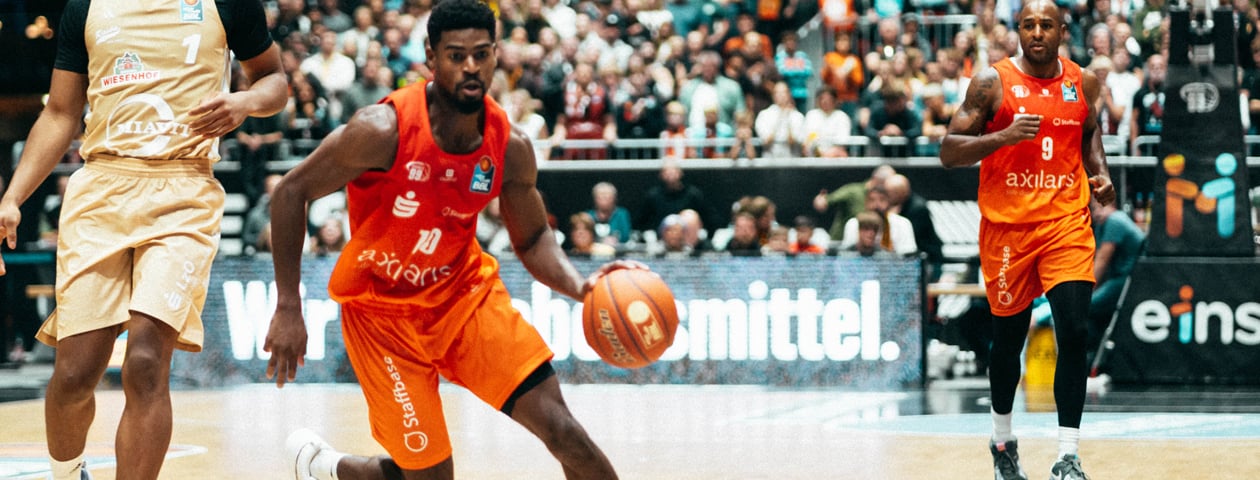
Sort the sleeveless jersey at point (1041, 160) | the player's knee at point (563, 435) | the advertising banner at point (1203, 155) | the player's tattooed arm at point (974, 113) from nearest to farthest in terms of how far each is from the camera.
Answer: the player's knee at point (563, 435) → the sleeveless jersey at point (1041, 160) → the player's tattooed arm at point (974, 113) → the advertising banner at point (1203, 155)

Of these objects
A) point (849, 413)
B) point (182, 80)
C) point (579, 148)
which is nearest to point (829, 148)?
point (579, 148)

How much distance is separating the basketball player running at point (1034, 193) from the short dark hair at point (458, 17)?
2.89m

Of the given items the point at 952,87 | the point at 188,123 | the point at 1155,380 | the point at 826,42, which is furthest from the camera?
the point at 826,42

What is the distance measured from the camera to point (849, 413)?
1049 centimetres

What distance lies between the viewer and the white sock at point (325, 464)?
5.93m

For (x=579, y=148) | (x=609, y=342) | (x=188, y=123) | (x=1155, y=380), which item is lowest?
(x=1155, y=380)

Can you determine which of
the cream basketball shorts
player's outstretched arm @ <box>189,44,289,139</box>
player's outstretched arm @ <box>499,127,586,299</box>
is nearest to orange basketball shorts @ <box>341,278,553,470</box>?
player's outstretched arm @ <box>499,127,586,299</box>

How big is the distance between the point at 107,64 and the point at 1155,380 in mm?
8802

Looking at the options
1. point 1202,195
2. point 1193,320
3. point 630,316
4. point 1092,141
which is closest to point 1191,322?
point 1193,320

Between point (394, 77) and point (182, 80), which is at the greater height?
point (182, 80)

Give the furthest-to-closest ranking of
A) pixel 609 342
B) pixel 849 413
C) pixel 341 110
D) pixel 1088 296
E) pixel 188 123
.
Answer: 1. pixel 341 110
2. pixel 849 413
3. pixel 1088 296
4. pixel 188 123
5. pixel 609 342

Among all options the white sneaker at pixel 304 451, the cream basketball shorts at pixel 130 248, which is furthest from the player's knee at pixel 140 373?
the white sneaker at pixel 304 451

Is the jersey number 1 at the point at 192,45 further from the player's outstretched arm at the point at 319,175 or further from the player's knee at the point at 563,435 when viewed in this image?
the player's knee at the point at 563,435

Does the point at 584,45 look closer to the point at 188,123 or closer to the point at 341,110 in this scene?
the point at 341,110
